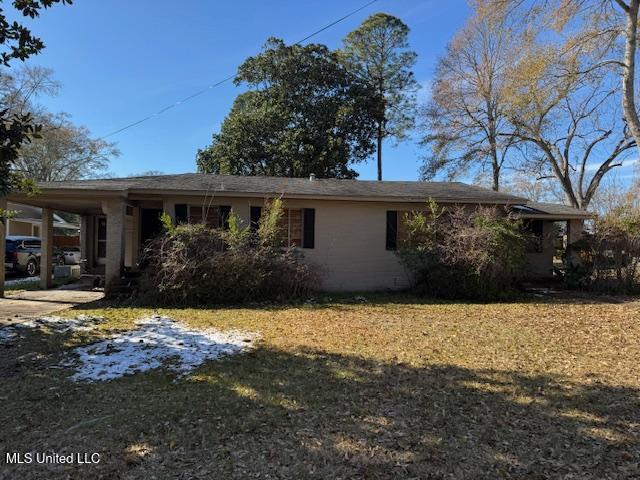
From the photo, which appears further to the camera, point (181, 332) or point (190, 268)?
point (190, 268)

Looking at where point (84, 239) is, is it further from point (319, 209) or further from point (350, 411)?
point (350, 411)

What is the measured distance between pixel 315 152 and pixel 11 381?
20377 millimetres

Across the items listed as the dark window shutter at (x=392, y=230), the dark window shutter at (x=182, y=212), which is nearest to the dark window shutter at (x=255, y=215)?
the dark window shutter at (x=182, y=212)

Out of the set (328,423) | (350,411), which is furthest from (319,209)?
(328,423)

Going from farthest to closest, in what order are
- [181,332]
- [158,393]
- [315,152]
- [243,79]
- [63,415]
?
[243,79], [315,152], [181,332], [158,393], [63,415]

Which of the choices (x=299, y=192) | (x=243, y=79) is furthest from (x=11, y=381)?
(x=243, y=79)

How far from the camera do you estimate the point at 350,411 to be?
3961mm

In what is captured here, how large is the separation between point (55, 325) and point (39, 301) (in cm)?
346

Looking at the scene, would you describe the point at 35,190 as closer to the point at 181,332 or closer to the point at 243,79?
the point at 181,332

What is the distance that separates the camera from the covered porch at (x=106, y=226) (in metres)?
10.8

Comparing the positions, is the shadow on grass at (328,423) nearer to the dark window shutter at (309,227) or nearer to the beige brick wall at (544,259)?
the dark window shutter at (309,227)

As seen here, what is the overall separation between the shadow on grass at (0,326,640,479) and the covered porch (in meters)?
6.09

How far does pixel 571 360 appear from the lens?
5.67 m

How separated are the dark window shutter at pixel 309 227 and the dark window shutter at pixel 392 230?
2.17 metres
